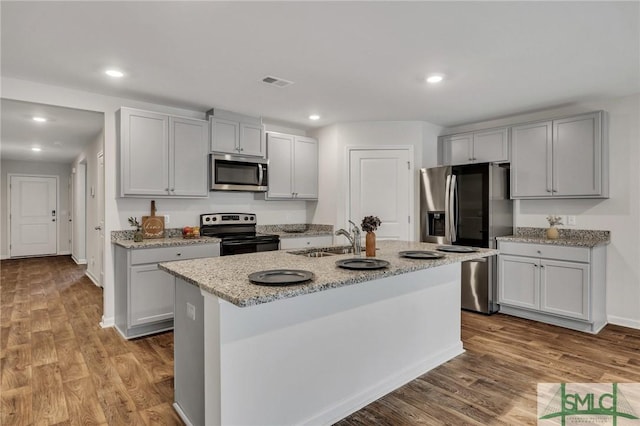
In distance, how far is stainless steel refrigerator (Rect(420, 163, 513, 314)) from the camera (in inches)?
163

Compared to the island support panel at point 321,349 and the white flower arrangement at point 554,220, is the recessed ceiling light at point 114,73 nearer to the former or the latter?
the island support panel at point 321,349

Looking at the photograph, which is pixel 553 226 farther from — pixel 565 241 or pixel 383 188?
pixel 383 188

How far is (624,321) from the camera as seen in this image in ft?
12.3

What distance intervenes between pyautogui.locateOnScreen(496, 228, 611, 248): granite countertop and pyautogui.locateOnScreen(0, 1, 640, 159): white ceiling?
55.5 inches

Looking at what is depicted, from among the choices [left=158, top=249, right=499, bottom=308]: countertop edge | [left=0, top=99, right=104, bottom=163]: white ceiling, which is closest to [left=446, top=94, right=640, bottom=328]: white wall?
[left=158, top=249, right=499, bottom=308]: countertop edge

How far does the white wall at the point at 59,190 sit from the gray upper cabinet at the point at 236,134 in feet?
22.3

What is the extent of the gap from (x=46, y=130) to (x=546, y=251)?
21.9 ft

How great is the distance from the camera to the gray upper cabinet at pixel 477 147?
434 centimetres

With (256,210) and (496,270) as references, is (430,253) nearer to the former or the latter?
(496,270)

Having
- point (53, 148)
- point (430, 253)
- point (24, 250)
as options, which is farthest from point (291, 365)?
point (24, 250)

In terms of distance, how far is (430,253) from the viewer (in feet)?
8.67

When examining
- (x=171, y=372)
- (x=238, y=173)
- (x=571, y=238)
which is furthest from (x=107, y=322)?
(x=571, y=238)

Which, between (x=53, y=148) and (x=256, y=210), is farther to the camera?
(x=53, y=148)

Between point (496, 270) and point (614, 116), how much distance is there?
6.49 feet
